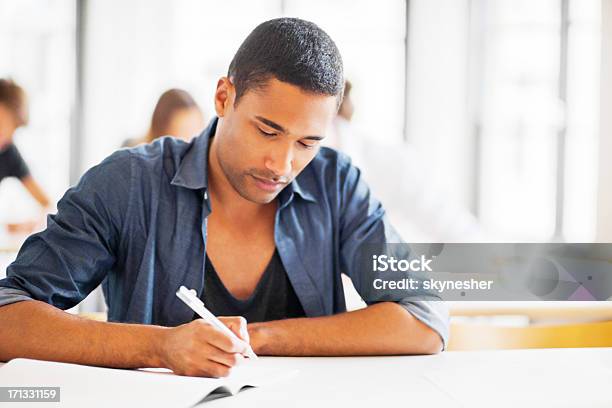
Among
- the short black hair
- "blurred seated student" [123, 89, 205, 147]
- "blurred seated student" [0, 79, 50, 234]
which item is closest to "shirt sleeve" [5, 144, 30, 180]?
"blurred seated student" [0, 79, 50, 234]

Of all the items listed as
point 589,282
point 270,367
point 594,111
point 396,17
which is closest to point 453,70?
point 396,17

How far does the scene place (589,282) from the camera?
53.9 inches

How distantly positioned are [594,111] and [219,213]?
0.69m

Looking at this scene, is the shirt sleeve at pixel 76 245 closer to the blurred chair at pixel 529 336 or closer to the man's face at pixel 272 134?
the man's face at pixel 272 134

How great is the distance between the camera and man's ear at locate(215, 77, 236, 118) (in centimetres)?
121

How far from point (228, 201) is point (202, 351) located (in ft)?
1.23

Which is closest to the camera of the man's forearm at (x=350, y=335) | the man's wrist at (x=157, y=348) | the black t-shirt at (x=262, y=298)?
the man's wrist at (x=157, y=348)

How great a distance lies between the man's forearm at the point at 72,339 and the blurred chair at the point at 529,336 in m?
0.56

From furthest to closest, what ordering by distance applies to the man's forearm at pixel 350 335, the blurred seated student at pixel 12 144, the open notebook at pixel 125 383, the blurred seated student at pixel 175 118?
the blurred seated student at pixel 175 118 < the blurred seated student at pixel 12 144 < the man's forearm at pixel 350 335 < the open notebook at pixel 125 383

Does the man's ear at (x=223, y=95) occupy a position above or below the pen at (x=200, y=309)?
above

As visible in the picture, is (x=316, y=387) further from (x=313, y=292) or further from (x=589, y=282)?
(x=589, y=282)

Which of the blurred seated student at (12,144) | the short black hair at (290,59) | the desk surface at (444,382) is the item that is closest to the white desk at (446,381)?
the desk surface at (444,382)

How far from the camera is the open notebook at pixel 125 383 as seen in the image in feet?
2.67

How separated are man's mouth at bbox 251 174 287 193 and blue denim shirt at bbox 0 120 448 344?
8cm
